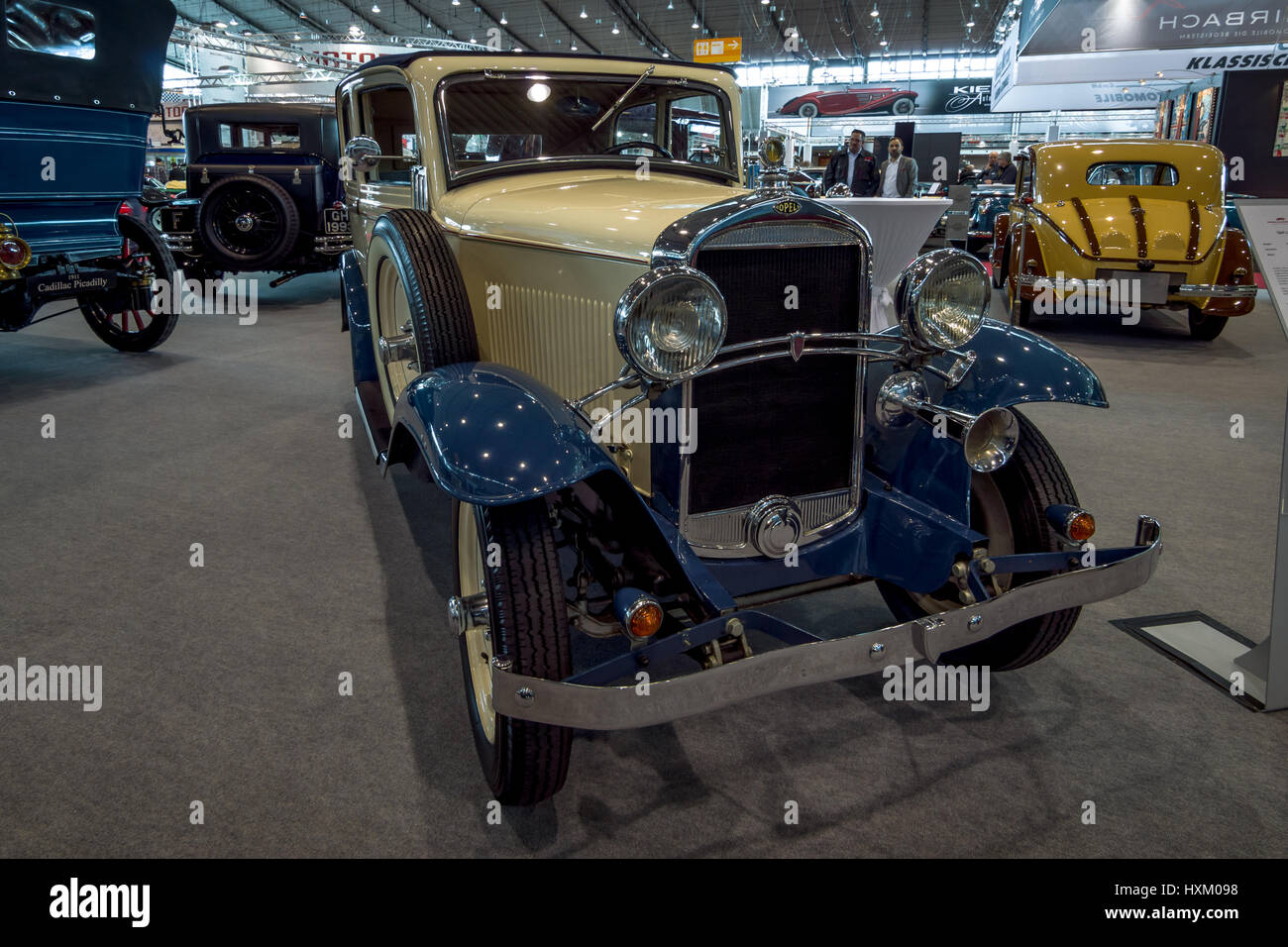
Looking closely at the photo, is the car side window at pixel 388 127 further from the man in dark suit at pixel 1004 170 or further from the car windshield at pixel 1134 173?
the man in dark suit at pixel 1004 170

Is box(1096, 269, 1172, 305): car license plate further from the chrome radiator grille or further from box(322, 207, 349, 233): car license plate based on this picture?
box(322, 207, 349, 233): car license plate

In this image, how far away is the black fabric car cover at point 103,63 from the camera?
4.70 metres

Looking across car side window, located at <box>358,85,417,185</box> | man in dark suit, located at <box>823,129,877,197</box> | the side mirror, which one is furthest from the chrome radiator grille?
man in dark suit, located at <box>823,129,877,197</box>

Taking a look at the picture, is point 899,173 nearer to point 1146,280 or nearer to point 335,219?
point 1146,280

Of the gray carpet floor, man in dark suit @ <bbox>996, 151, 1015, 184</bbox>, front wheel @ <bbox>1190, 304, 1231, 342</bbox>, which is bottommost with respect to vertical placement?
the gray carpet floor

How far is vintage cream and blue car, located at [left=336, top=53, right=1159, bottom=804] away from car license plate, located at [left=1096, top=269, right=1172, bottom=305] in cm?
496

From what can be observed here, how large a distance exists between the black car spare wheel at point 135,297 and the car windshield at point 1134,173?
7183mm

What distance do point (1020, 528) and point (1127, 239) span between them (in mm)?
5296

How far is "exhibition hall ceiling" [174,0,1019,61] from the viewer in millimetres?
24484

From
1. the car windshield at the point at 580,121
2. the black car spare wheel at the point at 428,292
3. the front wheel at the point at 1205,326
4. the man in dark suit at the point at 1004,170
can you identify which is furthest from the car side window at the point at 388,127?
the man in dark suit at the point at 1004,170

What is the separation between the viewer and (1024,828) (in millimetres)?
1788
